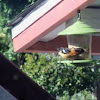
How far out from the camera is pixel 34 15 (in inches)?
126

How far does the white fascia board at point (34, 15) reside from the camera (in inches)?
121

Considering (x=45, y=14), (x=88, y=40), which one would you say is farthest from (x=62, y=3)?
(x=88, y=40)

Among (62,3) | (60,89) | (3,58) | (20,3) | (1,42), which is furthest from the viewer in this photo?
(1,42)

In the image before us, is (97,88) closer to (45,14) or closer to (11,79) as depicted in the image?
(45,14)

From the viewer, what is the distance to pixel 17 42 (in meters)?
3.39

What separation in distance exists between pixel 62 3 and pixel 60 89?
→ 562cm

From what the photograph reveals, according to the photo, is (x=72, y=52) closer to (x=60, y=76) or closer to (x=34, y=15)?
(x=34, y=15)

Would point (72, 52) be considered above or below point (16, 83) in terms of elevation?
below

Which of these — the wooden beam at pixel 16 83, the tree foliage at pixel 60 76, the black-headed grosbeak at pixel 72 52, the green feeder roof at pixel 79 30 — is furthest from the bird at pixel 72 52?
the tree foliage at pixel 60 76

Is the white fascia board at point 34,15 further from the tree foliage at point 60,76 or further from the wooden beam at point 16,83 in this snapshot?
the tree foliage at point 60,76

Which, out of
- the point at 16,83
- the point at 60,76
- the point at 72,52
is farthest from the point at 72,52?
the point at 60,76

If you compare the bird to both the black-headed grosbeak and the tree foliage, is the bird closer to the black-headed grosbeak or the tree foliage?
the black-headed grosbeak

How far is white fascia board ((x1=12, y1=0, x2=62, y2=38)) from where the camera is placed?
308 centimetres

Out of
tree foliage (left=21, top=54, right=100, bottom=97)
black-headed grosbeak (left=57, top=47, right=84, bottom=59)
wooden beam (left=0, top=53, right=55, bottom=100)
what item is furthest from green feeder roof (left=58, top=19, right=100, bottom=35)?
tree foliage (left=21, top=54, right=100, bottom=97)
